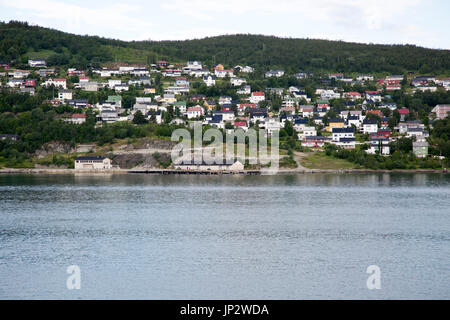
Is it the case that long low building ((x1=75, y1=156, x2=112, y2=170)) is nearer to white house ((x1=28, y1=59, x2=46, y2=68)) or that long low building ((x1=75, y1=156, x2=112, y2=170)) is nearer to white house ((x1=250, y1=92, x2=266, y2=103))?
white house ((x1=250, y1=92, x2=266, y2=103))

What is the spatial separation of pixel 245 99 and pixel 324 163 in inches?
747

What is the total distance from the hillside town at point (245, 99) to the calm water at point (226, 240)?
1487 centimetres

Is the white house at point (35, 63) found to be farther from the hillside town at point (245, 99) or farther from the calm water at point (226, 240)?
the calm water at point (226, 240)

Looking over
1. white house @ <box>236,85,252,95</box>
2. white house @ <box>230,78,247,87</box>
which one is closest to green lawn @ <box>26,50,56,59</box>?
white house @ <box>230,78,247,87</box>

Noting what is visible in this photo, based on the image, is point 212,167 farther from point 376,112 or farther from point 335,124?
point 376,112

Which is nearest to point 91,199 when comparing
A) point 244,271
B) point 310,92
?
point 244,271

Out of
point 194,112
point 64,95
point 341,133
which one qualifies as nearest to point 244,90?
point 194,112

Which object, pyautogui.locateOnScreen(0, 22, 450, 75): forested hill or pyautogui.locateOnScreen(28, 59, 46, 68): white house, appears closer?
pyautogui.locateOnScreen(28, 59, 46, 68): white house

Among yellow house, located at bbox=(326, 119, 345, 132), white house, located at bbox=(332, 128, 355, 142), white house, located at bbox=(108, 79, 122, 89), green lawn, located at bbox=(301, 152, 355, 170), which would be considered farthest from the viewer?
white house, located at bbox=(108, 79, 122, 89)

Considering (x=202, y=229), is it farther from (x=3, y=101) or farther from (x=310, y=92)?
(x=310, y=92)

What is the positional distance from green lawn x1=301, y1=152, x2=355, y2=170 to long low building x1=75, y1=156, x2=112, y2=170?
13.7 m

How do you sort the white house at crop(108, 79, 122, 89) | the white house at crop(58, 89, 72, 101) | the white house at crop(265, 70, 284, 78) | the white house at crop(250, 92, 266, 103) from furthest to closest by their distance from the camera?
the white house at crop(265, 70, 284, 78) → the white house at crop(108, 79, 122, 89) → the white house at crop(250, 92, 266, 103) → the white house at crop(58, 89, 72, 101)

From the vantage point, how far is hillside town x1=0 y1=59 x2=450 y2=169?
4738cm

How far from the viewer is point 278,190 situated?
3133cm
